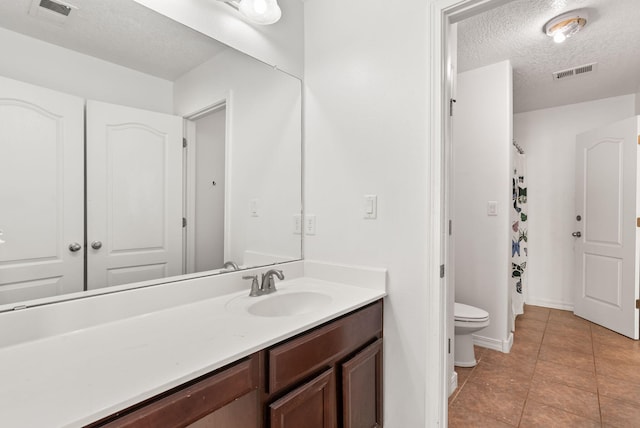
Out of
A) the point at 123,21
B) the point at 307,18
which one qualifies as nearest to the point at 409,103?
the point at 307,18

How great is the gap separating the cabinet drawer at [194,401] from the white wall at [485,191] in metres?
2.10

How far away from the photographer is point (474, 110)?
106 inches

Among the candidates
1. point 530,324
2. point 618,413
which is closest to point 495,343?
point 618,413

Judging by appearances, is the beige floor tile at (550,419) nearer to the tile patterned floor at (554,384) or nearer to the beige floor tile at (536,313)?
the tile patterned floor at (554,384)

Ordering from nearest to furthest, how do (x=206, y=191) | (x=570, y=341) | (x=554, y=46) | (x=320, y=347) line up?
1. (x=320, y=347)
2. (x=206, y=191)
3. (x=554, y=46)
4. (x=570, y=341)

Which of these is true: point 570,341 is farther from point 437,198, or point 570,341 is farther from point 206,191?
point 206,191

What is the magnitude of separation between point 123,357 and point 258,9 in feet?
4.85

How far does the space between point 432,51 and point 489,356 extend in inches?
90.1

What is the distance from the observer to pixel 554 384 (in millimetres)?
2055

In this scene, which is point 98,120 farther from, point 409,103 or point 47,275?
point 409,103

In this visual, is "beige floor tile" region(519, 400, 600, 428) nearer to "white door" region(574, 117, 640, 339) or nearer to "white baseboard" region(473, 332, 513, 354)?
"white baseboard" region(473, 332, 513, 354)

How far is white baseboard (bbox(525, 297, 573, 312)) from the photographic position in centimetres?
369

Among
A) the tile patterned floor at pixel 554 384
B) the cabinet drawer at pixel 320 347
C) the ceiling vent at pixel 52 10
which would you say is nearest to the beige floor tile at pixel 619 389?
the tile patterned floor at pixel 554 384

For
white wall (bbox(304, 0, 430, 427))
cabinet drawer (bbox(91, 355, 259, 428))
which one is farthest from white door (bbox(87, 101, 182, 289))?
white wall (bbox(304, 0, 430, 427))
